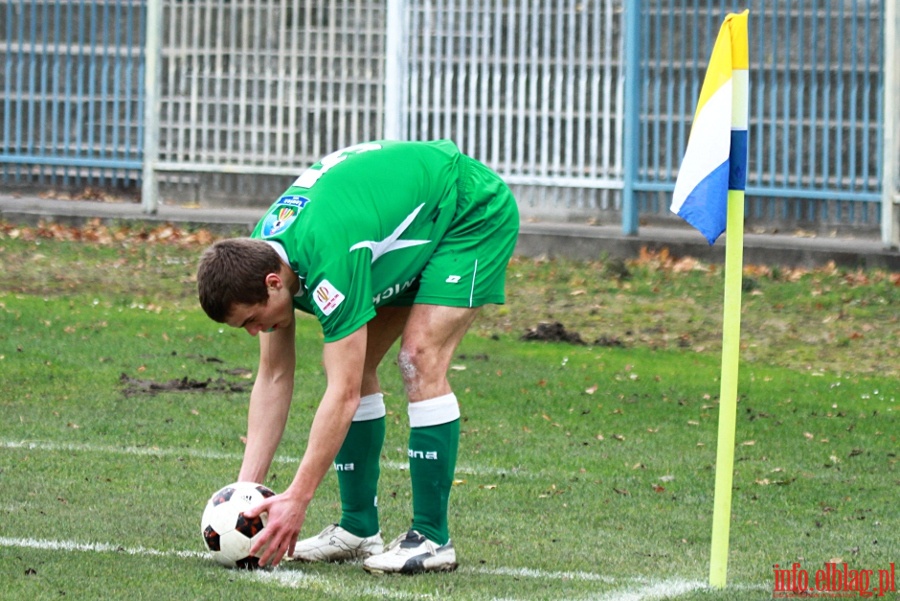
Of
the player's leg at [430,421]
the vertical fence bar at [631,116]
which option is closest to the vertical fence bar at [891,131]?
the vertical fence bar at [631,116]

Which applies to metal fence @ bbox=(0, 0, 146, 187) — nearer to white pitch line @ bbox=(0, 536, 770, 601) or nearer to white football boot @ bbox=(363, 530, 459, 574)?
white pitch line @ bbox=(0, 536, 770, 601)

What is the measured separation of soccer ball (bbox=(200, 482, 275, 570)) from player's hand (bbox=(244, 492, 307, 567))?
0.20 feet

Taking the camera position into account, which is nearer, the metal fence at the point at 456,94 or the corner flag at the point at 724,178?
the corner flag at the point at 724,178

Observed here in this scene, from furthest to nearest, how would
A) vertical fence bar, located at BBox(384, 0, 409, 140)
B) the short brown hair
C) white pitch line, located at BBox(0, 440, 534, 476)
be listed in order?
vertical fence bar, located at BBox(384, 0, 409, 140) → white pitch line, located at BBox(0, 440, 534, 476) → the short brown hair

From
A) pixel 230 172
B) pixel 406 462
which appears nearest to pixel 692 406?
pixel 406 462

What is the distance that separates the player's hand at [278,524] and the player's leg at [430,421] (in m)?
0.44

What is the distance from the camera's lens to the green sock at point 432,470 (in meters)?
5.39

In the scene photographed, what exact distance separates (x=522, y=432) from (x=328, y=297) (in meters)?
3.65

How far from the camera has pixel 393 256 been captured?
5.24 m

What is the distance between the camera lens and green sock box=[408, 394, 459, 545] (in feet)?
17.7

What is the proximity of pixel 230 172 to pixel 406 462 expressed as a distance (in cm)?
814

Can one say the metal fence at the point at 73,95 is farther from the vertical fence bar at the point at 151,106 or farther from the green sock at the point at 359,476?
the green sock at the point at 359,476

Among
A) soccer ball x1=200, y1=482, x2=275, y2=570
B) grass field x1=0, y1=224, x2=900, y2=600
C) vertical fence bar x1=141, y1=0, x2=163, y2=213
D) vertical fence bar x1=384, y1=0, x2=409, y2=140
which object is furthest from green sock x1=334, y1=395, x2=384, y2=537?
vertical fence bar x1=141, y1=0, x2=163, y2=213

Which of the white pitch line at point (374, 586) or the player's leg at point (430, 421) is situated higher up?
the player's leg at point (430, 421)
